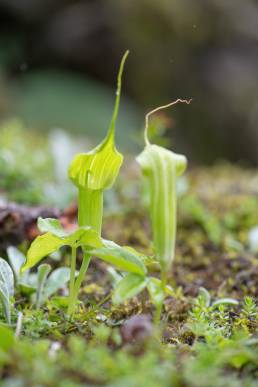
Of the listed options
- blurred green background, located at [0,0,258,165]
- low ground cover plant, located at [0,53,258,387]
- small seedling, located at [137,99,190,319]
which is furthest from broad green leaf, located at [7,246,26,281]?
blurred green background, located at [0,0,258,165]

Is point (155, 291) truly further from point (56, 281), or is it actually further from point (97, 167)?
point (56, 281)

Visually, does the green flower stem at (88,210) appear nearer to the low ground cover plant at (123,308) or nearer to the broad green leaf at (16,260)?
the low ground cover plant at (123,308)

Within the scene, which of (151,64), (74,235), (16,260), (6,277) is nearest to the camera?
(74,235)

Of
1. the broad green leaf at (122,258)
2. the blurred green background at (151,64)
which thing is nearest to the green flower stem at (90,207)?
the broad green leaf at (122,258)

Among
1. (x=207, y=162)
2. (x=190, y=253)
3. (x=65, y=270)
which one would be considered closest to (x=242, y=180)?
(x=190, y=253)

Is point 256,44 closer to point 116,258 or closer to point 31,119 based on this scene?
point 31,119

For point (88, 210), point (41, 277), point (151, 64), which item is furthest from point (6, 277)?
point (151, 64)
